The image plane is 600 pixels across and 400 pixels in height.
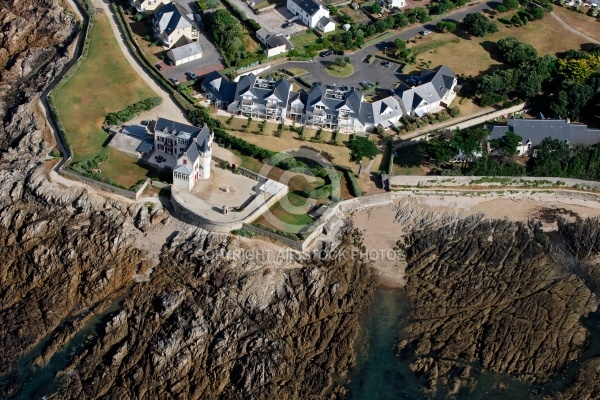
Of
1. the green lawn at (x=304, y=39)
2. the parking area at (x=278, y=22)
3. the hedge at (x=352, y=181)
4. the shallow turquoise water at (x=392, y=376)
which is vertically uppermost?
the parking area at (x=278, y=22)

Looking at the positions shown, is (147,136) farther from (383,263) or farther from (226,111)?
(383,263)

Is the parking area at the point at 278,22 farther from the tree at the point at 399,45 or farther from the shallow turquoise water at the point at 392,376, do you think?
the shallow turquoise water at the point at 392,376

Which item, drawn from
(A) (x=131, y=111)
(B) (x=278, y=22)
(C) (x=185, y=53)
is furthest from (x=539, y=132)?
(A) (x=131, y=111)

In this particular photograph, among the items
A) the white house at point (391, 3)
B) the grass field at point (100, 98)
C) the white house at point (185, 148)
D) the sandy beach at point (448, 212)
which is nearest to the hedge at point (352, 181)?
the sandy beach at point (448, 212)

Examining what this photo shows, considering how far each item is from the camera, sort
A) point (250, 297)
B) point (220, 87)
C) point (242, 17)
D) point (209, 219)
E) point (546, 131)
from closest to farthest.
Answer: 1. point (250, 297)
2. point (209, 219)
3. point (546, 131)
4. point (220, 87)
5. point (242, 17)

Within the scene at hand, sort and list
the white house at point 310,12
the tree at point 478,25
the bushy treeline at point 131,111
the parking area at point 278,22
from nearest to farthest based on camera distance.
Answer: the bushy treeline at point 131,111 → the parking area at point 278,22 → the white house at point 310,12 → the tree at point 478,25

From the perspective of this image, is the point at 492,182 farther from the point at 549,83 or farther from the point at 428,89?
the point at 549,83

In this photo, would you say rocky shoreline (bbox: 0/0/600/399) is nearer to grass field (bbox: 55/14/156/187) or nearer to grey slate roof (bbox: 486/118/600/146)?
grass field (bbox: 55/14/156/187)
